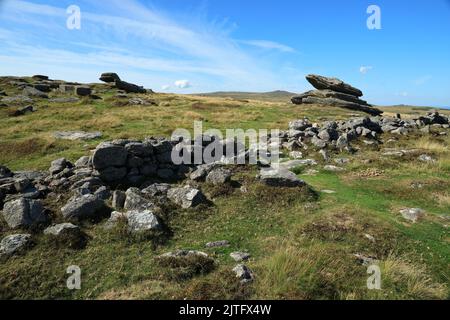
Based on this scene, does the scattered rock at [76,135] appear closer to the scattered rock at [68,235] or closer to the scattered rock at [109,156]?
the scattered rock at [109,156]

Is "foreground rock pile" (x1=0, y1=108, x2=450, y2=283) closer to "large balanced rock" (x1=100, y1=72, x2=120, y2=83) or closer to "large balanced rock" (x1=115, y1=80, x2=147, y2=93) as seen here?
"large balanced rock" (x1=115, y1=80, x2=147, y2=93)

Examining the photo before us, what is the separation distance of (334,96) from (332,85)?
2.92 meters

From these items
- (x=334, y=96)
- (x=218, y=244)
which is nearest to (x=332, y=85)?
(x=334, y=96)

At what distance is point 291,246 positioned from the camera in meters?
9.37

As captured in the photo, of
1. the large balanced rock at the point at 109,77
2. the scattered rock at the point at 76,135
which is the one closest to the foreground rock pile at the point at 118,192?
the scattered rock at the point at 76,135

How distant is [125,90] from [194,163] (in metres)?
51.2

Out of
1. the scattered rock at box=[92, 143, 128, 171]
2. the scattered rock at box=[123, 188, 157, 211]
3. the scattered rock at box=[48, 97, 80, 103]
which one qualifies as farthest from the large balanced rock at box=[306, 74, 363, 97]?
the scattered rock at box=[123, 188, 157, 211]

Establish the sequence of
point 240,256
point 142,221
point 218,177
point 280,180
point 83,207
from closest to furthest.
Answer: point 240,256 < point 142,221 < point 83,207 < point 280,180 < point 218,177

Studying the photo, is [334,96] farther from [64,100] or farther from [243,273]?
[243,273]

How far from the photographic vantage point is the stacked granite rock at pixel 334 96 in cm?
5191

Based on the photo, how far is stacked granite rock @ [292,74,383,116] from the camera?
170ft

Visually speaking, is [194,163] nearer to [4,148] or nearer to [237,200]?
[237,200]

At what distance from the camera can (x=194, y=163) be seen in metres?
16.6
